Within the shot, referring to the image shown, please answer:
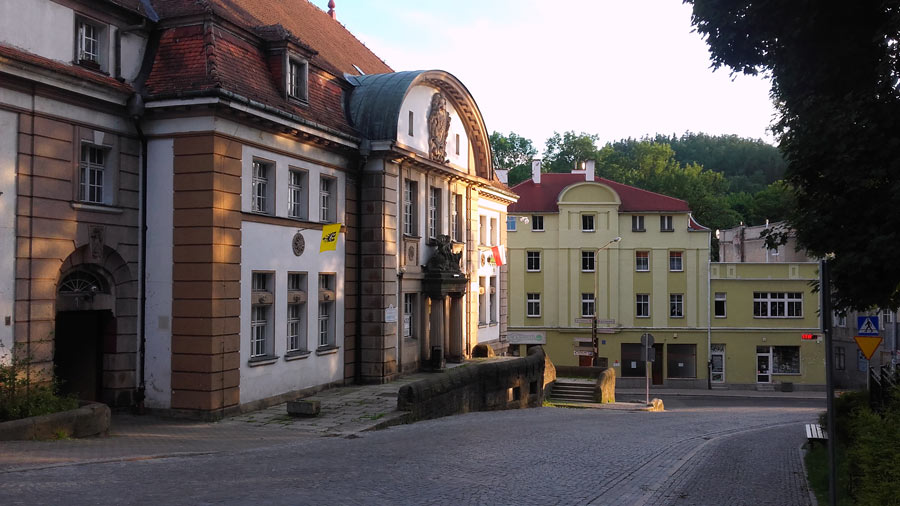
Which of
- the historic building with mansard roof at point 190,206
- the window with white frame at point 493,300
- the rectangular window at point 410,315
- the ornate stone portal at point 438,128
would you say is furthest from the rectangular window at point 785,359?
the historic building with mansard roof at point 190,206

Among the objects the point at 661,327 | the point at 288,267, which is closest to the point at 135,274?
the point at 288,267

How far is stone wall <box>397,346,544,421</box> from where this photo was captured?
65.7 feet

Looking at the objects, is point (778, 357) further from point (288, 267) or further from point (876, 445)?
point (876, 445)

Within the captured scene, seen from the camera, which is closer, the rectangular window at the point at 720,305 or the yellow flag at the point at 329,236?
the yellow flag at the point at 329,236

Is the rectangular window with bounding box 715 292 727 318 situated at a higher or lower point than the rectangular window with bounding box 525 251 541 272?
lower

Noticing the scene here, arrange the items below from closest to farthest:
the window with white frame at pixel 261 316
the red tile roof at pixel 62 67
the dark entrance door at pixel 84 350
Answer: the red tile roof at pixel 62 67, the dark entrance door at pixel 84 350, the window with white frame at pixel 261 316

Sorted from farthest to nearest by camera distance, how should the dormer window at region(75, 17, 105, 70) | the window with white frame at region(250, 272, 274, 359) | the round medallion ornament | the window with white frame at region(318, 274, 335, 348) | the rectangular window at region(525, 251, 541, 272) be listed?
the rectangular window at region(525, 251, 541, 272), the window with white frame at region(318, 274, 335, 348), the round medallion ornament, the window with white frame at region(250, 272, 274, 359), the dormer window at region(75, 17, 105, 70)

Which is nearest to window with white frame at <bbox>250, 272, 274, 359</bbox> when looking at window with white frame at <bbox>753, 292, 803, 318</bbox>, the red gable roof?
the red gable roof

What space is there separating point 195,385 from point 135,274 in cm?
282

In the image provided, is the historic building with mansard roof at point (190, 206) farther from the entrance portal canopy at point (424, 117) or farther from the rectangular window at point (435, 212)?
the rectangular window at point (435, 212)

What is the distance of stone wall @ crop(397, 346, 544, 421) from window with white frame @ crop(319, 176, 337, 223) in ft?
18.0

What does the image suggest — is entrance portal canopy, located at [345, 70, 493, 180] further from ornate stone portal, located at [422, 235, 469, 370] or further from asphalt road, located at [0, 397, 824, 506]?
asphalt road, located at [0, 397, 824, 506]

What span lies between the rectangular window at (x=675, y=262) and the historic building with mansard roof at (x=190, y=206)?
106 ft

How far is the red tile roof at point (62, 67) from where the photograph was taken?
15.1m
